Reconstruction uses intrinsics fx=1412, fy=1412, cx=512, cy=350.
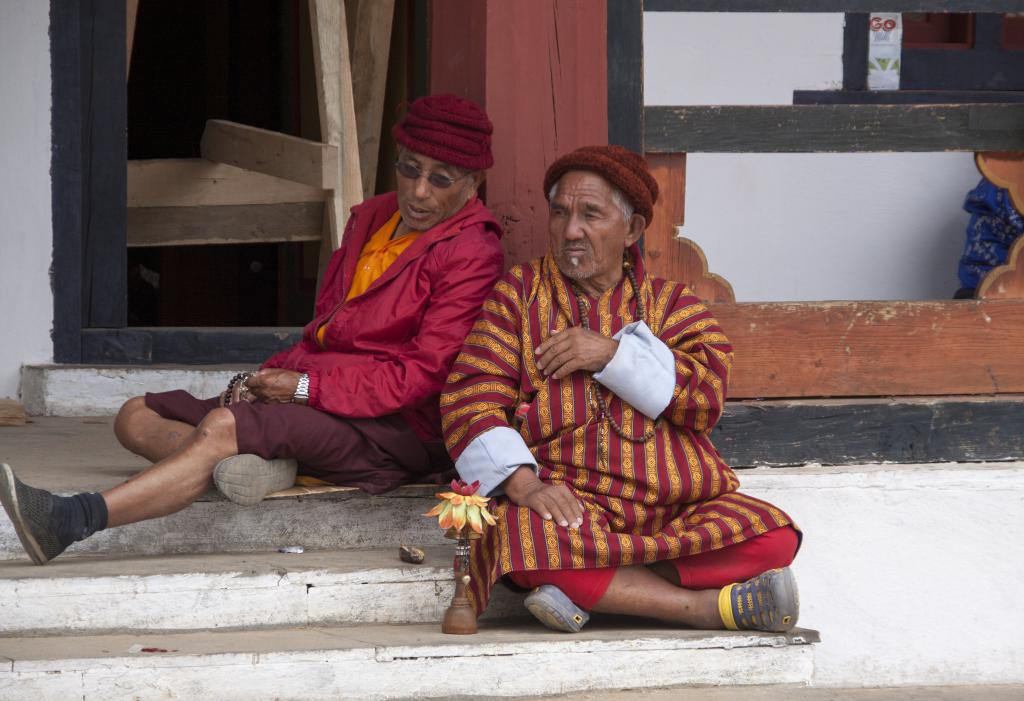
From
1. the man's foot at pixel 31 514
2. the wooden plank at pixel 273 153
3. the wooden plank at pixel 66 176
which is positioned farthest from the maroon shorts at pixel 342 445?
the wooden plank at pixel 273 153

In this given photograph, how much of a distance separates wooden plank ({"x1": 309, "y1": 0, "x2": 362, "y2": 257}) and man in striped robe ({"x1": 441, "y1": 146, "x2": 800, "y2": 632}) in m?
2.36

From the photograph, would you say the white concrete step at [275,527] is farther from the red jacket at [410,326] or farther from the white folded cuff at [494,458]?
the white folded cuff at [494,458]

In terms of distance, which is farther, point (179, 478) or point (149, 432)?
point (149, 432)

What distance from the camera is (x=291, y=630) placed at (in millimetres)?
3479

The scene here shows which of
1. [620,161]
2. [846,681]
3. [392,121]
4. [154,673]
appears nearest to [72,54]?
[392,121]

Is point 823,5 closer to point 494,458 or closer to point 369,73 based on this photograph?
point 494,458

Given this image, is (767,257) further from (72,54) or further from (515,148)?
(72,54)

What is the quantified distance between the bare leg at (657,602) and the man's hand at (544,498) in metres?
0.20

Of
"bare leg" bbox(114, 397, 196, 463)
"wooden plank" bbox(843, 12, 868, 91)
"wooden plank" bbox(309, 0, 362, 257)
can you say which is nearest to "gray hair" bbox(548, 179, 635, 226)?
"bare leg" bbox(114, 397, 196, 463)

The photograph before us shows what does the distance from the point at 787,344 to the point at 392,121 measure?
3461 mm

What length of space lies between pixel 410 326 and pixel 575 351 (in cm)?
59

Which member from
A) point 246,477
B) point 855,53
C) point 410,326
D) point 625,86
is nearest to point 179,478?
point 246,477

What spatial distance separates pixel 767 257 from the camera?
19.6 feet

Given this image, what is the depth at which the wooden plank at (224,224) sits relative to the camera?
640cm
